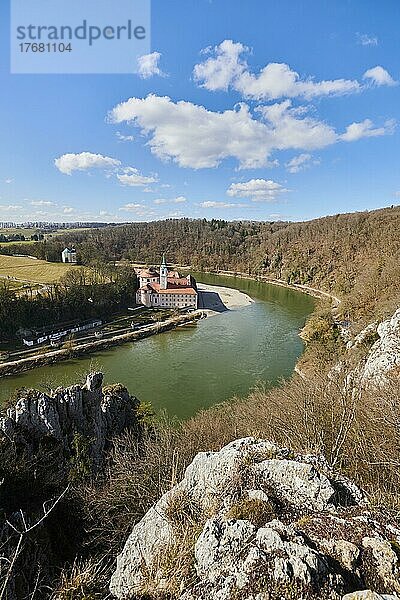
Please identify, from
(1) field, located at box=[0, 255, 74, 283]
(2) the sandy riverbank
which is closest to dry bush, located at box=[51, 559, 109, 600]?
(2) the sandy riverbank

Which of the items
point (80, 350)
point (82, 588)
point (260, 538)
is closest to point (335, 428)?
point (260, 538)

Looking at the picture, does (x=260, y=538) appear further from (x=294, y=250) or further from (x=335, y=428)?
(x=294, y=250)

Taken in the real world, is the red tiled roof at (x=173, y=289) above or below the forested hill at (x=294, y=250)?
below

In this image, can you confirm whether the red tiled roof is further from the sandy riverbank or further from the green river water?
the green river water

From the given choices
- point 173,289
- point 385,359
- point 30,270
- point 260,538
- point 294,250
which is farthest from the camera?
point 294,250

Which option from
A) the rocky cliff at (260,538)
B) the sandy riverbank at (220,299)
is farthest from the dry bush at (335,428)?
the sandy riverbank at (220,299)

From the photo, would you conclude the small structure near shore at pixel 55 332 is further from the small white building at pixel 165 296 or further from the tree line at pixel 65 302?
the small white building at pixel 165 296

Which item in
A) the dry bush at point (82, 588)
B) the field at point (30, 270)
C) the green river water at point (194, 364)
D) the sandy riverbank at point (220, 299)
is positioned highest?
the field at point (30, 270)
